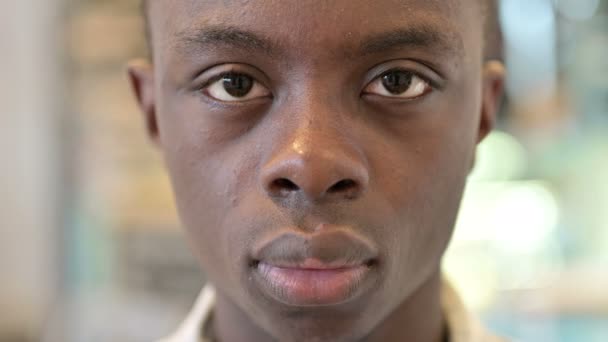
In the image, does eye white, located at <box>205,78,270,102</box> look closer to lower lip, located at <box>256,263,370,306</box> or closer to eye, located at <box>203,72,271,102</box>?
eye, located at <box>203,72,271,102</box>

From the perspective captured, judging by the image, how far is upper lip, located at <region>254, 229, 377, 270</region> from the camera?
0.52 m

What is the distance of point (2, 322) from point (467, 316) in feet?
4.70

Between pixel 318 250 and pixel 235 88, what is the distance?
14cm

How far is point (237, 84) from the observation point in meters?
0.58

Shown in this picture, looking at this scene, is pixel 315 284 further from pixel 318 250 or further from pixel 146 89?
pixel 146 89

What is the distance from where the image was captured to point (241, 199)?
56cm

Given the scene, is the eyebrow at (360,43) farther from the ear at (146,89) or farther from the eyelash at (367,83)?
the ear at (146,89)

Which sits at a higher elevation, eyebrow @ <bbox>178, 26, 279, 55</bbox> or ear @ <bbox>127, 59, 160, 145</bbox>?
eyebrow @ <bbox>178, 26, 279, 55</bbox>

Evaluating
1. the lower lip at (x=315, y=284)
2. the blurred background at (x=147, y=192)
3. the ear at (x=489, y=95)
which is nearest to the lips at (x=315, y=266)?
the lower lip at (x=315, y=284)

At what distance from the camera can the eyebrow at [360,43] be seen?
551 mm

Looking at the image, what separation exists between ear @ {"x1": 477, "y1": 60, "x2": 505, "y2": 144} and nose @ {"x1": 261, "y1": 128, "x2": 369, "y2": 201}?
0.21 m

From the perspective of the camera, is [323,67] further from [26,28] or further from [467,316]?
[26,28]

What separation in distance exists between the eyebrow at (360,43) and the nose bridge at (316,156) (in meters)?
0.04

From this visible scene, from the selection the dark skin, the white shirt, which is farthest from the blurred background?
the dark skin
